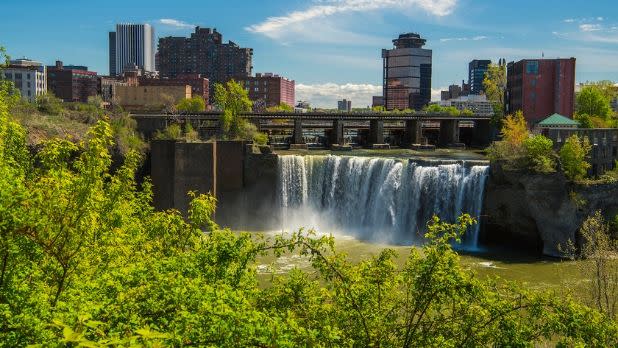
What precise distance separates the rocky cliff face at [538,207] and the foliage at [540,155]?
21.5 inches

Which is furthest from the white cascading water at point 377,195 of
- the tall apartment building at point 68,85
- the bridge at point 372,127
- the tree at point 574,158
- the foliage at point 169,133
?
the tall apartment building at point 68,85

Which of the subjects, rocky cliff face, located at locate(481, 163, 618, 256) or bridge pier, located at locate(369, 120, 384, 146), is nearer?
rocky cliff face, located at locate(481, 163, 618, 256)

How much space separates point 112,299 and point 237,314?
8.16ft

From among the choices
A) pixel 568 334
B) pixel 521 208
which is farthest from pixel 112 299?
pixel 521 208

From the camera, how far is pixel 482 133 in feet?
242

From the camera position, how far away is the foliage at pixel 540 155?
3859 centimetres

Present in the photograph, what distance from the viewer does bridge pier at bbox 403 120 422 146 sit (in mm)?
69438

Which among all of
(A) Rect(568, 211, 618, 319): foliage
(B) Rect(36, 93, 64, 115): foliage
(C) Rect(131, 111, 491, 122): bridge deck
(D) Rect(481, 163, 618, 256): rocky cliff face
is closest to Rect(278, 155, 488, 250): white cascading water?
(D) Rect(481, 163, 618, 256): rocky cliff face

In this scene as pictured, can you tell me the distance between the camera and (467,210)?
139ft

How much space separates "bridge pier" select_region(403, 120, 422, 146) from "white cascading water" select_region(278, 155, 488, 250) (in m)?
25.0

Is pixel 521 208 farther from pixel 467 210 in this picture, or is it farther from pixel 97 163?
pixel 97 163

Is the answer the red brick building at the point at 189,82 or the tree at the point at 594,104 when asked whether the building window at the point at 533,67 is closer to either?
the tree at the point at 594,104

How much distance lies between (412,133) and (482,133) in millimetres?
9118

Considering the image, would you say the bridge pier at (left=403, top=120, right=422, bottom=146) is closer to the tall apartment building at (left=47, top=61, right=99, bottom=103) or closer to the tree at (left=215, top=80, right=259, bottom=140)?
the tree at (left=215, top=80, right=259, bottom=140)
